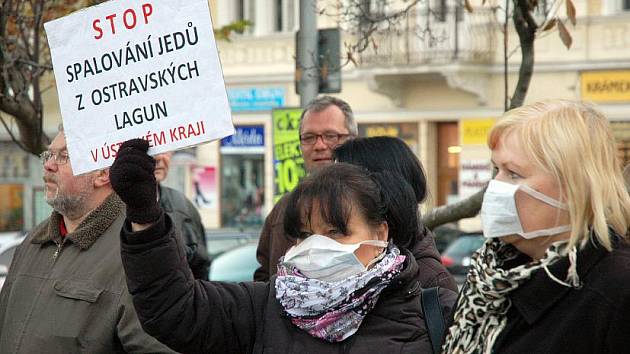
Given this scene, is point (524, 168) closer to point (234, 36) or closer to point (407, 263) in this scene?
point (407, 263)

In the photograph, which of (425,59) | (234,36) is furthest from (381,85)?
(234,36)

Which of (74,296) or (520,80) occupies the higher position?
(520,80)

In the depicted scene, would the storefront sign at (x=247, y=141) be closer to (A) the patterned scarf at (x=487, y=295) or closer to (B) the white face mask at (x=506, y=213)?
(A) the patterned scarf at (x=487, y=295)

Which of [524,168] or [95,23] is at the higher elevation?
[95,23]

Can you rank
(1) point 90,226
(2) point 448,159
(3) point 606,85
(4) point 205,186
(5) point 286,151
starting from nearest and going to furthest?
(1) point 90,226 < (5) point 286,151 < (3) point 606,85 < (2) point 448,159 < (4) point 205,186

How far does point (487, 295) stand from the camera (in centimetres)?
286

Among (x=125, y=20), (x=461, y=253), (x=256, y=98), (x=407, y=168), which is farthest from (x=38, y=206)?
(x=125, y=20)

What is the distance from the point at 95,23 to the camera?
3.65 metres

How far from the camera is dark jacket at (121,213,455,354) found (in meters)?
3.15

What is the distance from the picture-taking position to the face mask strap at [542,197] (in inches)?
109

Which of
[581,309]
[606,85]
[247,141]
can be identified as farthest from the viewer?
[247,141]

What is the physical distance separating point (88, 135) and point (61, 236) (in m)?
0.95

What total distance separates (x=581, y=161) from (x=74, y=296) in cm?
208

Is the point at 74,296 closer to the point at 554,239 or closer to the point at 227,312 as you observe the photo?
the point at 227,312
